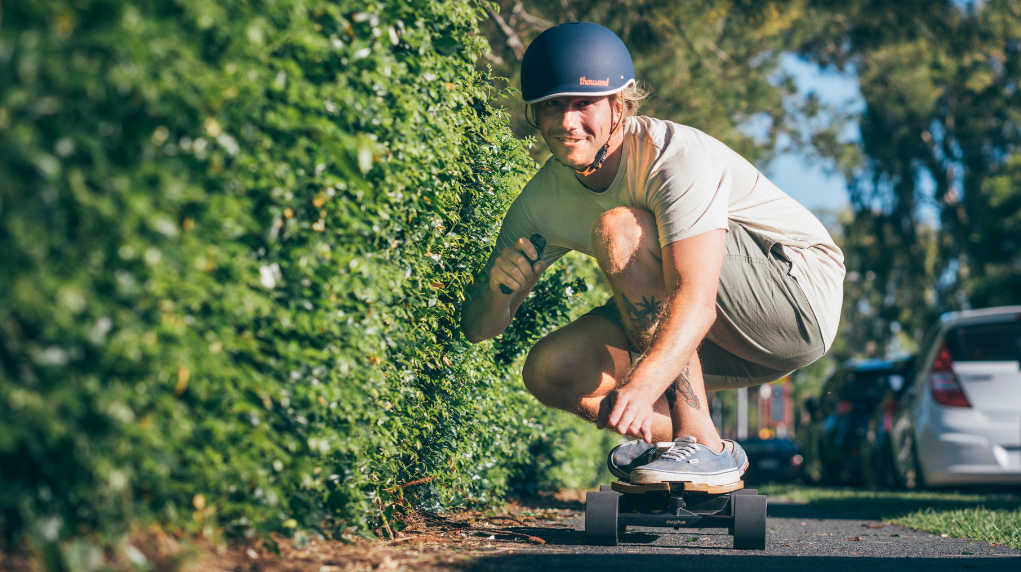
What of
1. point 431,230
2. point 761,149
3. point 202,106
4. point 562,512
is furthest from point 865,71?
point 202,106

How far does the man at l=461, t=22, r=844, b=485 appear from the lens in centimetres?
309

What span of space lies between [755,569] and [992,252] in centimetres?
2362

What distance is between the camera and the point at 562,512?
15.9 ft

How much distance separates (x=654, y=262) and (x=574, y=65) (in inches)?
31.8

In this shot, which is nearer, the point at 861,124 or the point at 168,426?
the point at 168,426

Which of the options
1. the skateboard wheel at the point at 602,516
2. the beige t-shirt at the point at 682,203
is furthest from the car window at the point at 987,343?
the skateboard wheel at the point at 602,516

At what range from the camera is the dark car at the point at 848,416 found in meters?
12.1

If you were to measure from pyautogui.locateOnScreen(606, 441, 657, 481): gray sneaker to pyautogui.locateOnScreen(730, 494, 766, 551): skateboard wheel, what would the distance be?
35 centimetres

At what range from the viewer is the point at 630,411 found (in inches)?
109

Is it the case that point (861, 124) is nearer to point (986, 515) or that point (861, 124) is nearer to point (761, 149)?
point (761, 149)

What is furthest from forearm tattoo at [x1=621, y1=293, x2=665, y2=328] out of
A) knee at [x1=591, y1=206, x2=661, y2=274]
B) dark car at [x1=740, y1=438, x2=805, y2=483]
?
dark car at [x1=740, y1=438, x2=805, y2=483]

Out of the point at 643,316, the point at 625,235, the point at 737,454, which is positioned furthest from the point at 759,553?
the point at 625,235

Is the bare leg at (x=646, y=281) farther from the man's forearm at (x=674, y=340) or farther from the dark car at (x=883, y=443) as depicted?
the dark car at (x=883, y=443)

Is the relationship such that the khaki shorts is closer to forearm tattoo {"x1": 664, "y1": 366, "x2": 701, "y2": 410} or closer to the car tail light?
forearm tattoo {"x1": 664, "y1": 366, "x2": 701, "y2": 410}
